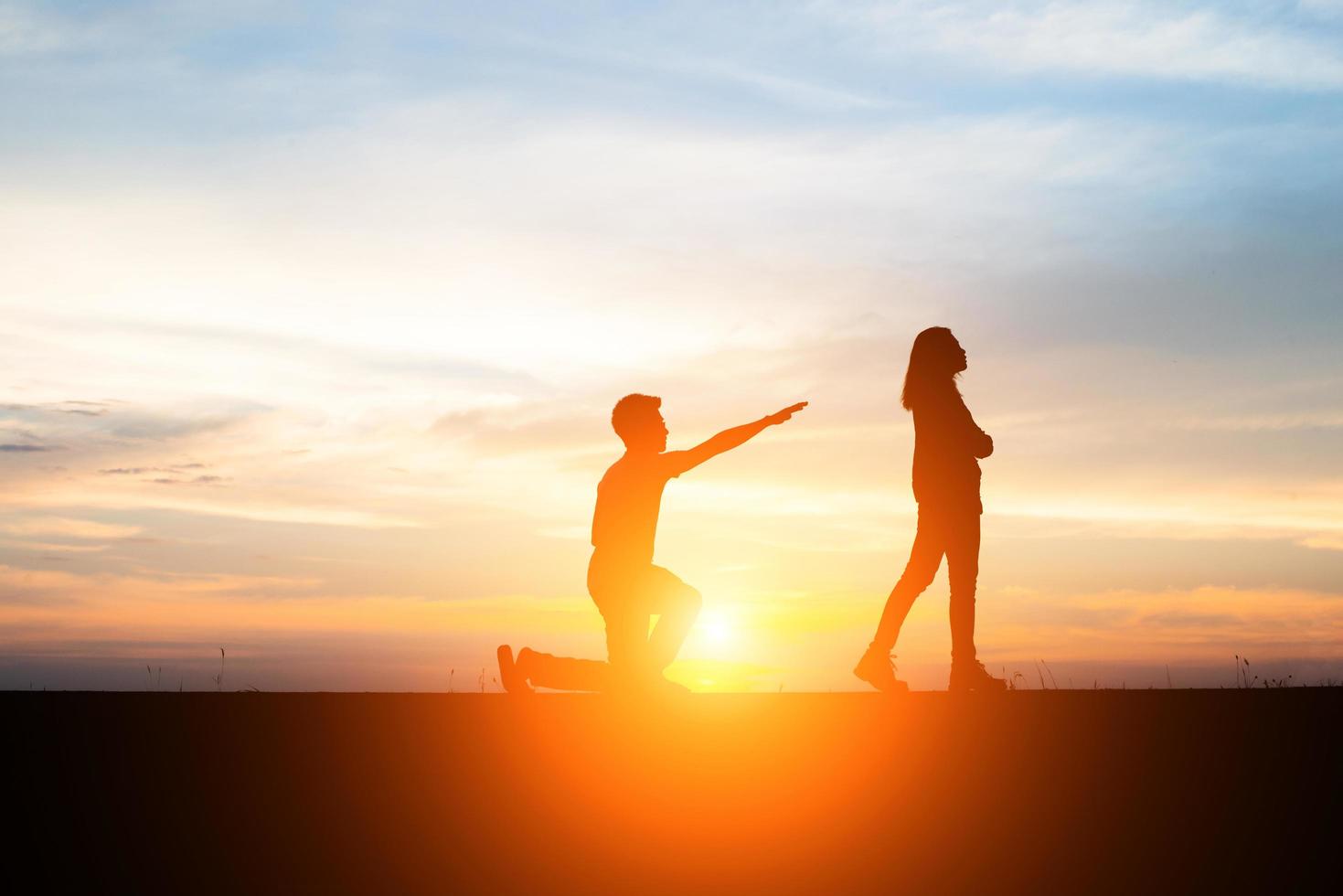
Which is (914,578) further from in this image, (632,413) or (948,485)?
(632,413)

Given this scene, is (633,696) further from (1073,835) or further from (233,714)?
(1073,835)

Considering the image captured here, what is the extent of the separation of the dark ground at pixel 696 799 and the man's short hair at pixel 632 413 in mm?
1893

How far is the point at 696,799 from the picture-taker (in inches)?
247

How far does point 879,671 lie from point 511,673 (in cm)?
281

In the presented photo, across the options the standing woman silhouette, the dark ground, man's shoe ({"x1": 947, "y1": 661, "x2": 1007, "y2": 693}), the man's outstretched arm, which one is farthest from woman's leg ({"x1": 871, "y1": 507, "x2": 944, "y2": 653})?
the man's outstretched arm

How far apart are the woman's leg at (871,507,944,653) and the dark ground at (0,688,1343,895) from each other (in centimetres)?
106

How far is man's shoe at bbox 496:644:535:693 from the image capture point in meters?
10.5

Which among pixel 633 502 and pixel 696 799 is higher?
pixel 633 502

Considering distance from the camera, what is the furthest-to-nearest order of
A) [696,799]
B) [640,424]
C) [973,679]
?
[973,679]
[640,424]
[696,799]

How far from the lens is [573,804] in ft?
20.3

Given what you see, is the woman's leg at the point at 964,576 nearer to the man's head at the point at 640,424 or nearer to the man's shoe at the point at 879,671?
the man's shoe at the point at 879,671

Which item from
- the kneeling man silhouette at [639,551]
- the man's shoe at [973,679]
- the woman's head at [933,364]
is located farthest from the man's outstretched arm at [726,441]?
the man's shoe at [973,679]

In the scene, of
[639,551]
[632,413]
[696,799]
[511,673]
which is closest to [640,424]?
[632,413]

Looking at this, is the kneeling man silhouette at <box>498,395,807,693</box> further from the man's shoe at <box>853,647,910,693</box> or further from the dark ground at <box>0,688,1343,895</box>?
the man's shoe at <box>853,647,910,693</box>
